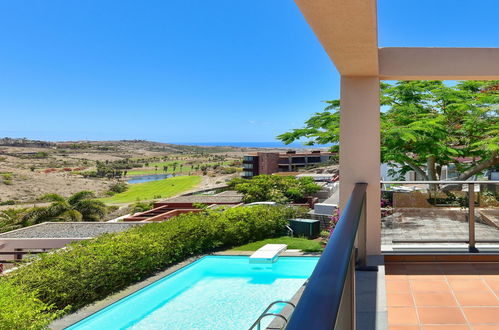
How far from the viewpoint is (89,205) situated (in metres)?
30.2

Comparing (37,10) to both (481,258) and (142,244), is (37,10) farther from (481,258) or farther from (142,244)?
(481,258)

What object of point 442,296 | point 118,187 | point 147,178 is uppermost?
point 442,296

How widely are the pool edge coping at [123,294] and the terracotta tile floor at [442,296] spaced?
595cm

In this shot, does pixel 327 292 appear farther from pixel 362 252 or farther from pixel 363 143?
pixel 363 143

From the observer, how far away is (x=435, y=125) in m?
10.0

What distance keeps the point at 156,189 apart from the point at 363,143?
70.2 metres

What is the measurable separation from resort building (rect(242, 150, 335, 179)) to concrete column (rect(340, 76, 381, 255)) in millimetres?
54190

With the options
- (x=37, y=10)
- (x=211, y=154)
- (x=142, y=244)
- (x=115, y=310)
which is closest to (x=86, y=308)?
(x=115, y=310)

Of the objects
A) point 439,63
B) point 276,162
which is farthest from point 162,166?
point 439,63

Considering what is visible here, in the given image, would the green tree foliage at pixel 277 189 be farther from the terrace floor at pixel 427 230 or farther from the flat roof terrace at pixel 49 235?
the terrace floor at pixel 427 230

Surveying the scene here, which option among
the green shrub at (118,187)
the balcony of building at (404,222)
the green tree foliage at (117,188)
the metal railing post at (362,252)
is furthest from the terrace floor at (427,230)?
the green shrub at (118,187)

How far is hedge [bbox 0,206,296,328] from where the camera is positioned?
7.09 metres

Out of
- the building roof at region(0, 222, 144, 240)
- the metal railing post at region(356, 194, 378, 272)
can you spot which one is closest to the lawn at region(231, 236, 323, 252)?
the metal railing post at region(356, 194, 378, 272)

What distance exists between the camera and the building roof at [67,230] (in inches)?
714
